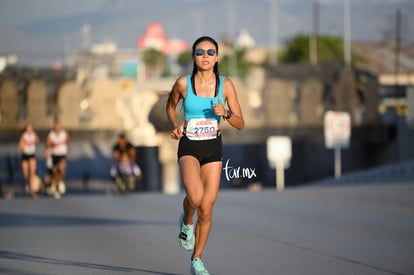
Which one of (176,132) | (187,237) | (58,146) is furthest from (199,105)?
(58,146)

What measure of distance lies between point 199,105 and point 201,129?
202 millimetres

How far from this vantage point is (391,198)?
1014 inches

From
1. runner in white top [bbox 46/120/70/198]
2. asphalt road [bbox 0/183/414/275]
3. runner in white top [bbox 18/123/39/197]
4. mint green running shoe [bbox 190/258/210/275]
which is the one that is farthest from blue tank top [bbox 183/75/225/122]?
runner in white top [bbox 18/123/39/197]

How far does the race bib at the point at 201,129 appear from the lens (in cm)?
1095

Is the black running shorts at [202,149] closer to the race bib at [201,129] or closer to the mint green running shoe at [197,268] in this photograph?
the race bib at [201,129]

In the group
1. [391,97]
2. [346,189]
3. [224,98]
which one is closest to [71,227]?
[224,98]

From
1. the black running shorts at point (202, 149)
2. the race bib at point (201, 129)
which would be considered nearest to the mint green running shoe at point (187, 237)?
the black running shorts at point (202, 149)

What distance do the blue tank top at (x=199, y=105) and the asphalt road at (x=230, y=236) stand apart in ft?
5.32

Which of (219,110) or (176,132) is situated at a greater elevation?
(219,110)

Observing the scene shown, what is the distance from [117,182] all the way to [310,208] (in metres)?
9.14

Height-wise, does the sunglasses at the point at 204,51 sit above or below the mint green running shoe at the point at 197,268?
above

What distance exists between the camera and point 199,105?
11.0 metres

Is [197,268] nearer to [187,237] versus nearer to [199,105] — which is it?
[187,237]

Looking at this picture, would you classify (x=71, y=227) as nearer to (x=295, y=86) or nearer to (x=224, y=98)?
(x=224, y=98)
